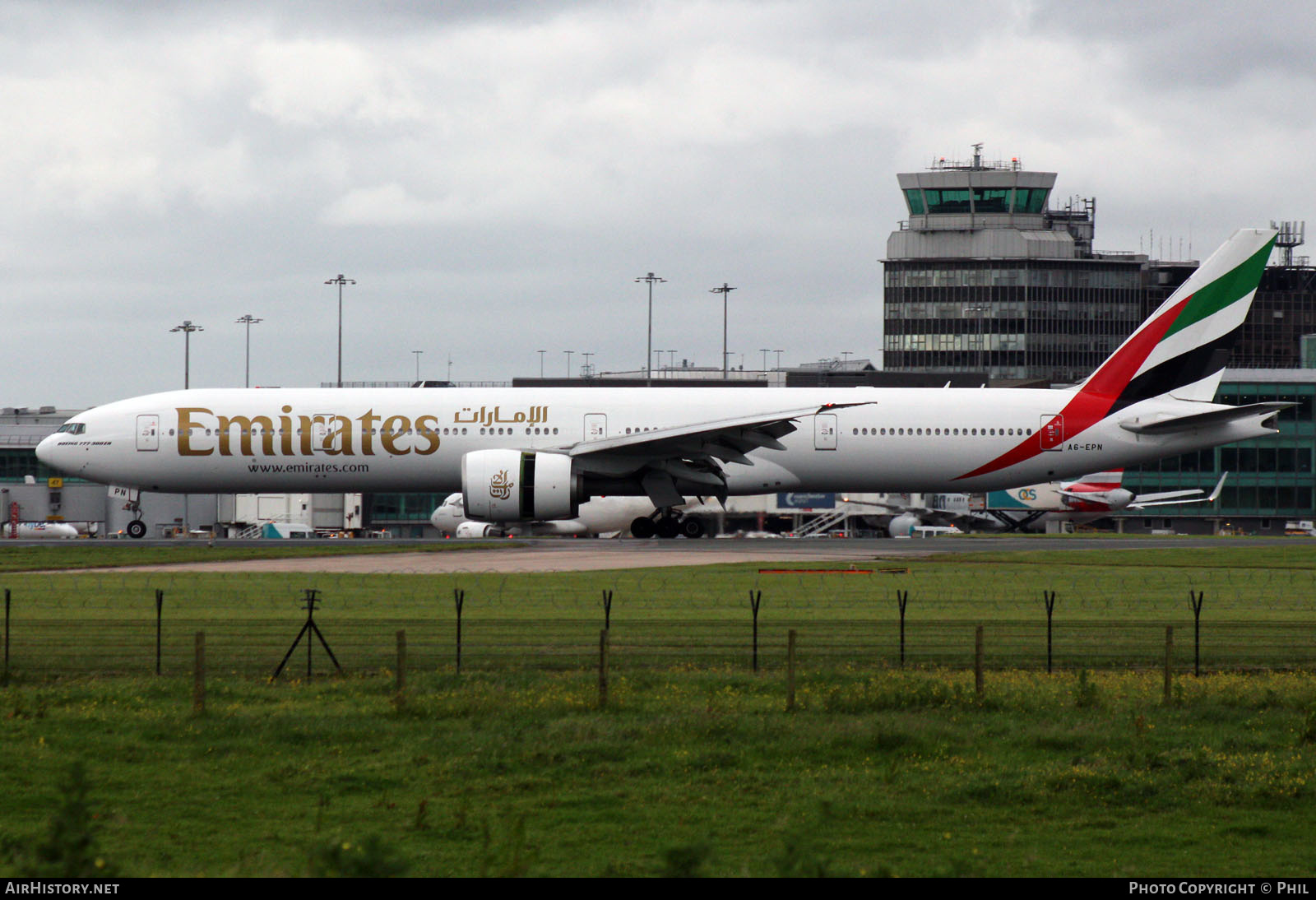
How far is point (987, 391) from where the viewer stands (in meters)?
44.1

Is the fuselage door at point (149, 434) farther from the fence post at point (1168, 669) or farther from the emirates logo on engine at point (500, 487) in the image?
the fence post at point (1168, 669)

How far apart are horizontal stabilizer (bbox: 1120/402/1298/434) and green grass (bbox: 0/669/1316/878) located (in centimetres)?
2578

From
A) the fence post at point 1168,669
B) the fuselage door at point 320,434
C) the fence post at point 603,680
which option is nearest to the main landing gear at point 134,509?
the fuselage door at point 320,434

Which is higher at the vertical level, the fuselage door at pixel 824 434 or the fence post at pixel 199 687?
the fuselage door at pixel 824 434

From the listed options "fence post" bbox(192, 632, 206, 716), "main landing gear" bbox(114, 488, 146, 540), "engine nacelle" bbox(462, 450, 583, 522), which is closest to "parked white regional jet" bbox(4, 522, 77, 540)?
"main landing gear" bbox(114, 488, 146, 540)

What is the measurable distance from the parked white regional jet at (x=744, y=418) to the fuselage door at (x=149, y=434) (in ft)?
0.12

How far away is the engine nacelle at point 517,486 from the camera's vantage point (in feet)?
130

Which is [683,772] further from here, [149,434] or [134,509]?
[134,509]

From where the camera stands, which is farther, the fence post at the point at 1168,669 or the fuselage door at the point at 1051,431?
the fuselage door at the point at 1051,431

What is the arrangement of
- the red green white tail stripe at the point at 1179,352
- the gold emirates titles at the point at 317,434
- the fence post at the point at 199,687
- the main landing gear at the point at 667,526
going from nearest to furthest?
1. the fence post at the point at 199,687
2. the gold emirates titles at the point at 317,434
3. the red green white tail stripe at the point at 1179,352
4. the main landing gear at the point at 667,526

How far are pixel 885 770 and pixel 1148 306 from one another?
157m

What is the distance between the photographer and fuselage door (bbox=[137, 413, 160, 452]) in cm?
4359

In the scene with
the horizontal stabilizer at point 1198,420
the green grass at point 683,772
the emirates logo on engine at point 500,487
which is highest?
the horizontal stabilizer at point 1198,420

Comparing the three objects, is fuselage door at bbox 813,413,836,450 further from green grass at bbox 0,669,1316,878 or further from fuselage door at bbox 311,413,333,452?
green grass at bbox 0,669,1316,878
